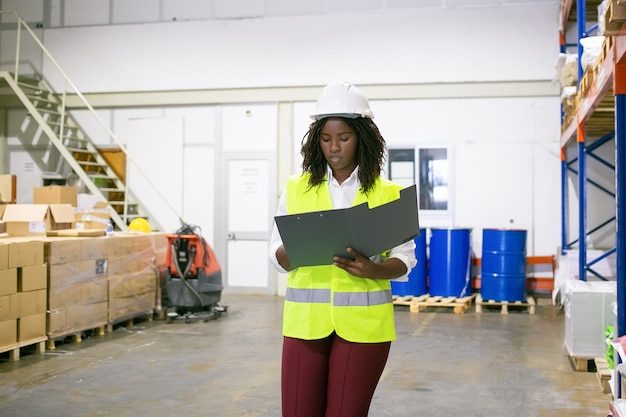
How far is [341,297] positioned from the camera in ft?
6.72

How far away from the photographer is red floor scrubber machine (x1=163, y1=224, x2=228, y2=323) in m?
8.03

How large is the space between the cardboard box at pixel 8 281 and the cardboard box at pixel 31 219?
4.26ft

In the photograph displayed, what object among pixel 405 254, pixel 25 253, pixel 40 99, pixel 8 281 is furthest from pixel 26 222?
pixel 405 254

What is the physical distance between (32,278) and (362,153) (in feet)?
16.6

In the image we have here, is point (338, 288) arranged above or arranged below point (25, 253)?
above

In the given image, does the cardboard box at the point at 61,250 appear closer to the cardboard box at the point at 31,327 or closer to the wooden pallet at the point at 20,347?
the cardboard box at the point at 31,327

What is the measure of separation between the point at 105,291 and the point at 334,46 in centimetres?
589

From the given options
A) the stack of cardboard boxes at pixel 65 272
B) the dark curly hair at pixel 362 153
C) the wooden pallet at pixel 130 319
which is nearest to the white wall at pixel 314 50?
the stack of cardboard boxes at pixel 65 272

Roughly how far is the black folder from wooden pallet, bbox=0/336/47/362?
16.0ft

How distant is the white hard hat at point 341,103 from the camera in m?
2.09

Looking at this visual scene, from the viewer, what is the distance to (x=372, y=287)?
6.82ft

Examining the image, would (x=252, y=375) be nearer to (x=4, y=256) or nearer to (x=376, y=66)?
(x=4, y=256)

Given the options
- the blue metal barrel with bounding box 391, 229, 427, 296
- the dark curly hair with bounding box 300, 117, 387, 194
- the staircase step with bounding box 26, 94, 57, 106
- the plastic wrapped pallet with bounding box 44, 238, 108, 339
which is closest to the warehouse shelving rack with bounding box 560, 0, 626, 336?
the dark curly hair with bounding box 300, 117, 387, 194

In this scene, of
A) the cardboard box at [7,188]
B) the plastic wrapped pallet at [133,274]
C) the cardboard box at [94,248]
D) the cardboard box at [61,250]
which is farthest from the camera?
the cardboard box at [7,188]
